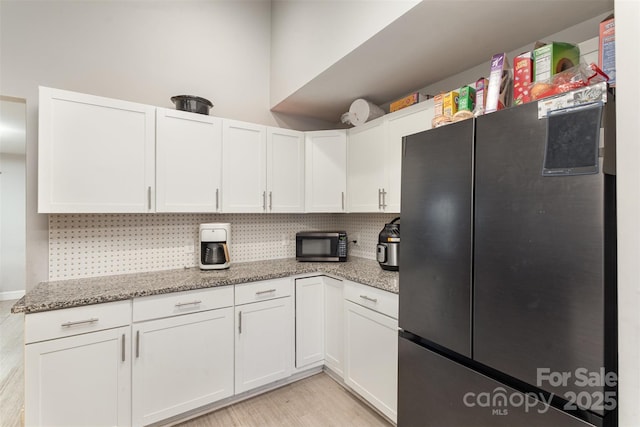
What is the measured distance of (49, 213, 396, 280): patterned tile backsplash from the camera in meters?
2.00

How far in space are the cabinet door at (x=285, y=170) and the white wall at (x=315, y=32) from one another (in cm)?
39

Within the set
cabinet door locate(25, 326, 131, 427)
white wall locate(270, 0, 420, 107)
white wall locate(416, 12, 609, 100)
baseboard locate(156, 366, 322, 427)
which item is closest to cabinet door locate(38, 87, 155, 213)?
cabinet door locate(25, 326, 131, 427)

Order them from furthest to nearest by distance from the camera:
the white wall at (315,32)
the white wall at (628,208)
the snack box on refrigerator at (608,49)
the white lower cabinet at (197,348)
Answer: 1. the white wall at (315,32)
2. the white lower cabinet at (197,348)
3. the snack box on refrigerator at (608,49)
4. the white wall at (628,208)

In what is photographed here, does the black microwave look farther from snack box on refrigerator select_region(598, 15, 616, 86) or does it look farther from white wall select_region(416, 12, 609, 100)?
snack box on refrigerator select_region(598, 15, 616, 86)

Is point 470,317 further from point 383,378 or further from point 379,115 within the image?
point 379,115

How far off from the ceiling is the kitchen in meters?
0.14

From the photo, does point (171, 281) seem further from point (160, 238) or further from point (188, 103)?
point (188, 103)

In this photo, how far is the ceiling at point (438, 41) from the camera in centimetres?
144

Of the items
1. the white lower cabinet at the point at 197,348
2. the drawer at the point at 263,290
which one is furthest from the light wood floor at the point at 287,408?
the drawer at the point at 263,290

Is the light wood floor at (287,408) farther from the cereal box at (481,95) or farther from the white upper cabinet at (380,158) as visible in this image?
the cereal box at (481,95)

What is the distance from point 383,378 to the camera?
185 cm

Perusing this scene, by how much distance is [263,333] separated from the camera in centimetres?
219

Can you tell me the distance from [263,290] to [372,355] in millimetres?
901

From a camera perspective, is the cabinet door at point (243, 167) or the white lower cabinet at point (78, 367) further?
the cabinet door at point (243, 167)
